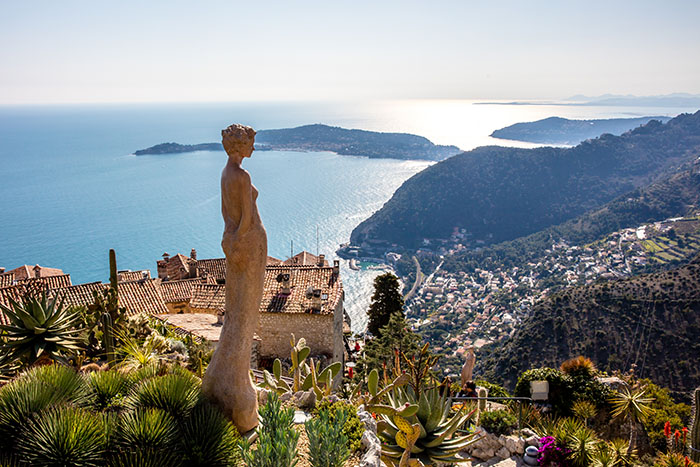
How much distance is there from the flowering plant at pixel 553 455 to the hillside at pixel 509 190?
101 meters

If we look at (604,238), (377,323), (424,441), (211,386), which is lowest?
(604,238)

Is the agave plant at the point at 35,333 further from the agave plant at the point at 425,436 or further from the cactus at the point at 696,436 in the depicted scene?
the cactus at the point at 696,436

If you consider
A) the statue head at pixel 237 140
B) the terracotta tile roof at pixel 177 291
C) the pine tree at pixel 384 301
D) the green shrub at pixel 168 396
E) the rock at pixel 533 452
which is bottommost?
the pine tree at pixel 384 301

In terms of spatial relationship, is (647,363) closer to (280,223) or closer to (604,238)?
(604,238)

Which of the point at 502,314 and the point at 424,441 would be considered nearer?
the point at 424,441

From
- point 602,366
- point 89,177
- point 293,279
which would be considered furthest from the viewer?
point 89,177

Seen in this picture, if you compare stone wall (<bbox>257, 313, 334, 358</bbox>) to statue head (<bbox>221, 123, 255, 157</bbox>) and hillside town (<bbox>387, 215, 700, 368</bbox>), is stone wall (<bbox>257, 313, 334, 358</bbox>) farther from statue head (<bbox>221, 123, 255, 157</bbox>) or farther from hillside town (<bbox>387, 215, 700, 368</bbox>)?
hillside town (<bbox>387, 215, 700, 368</bbox>)

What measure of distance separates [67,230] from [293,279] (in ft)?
279

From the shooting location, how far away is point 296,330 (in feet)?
64.7

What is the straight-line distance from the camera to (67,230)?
8869 centimetres

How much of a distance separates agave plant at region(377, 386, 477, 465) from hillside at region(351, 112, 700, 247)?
102330mm

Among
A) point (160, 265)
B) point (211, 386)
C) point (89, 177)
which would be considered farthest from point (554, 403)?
point (89, 177)

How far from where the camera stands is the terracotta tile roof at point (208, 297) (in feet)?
64.6

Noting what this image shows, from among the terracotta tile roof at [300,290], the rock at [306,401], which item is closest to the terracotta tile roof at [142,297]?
the terracotta tile roof at [300,290]
